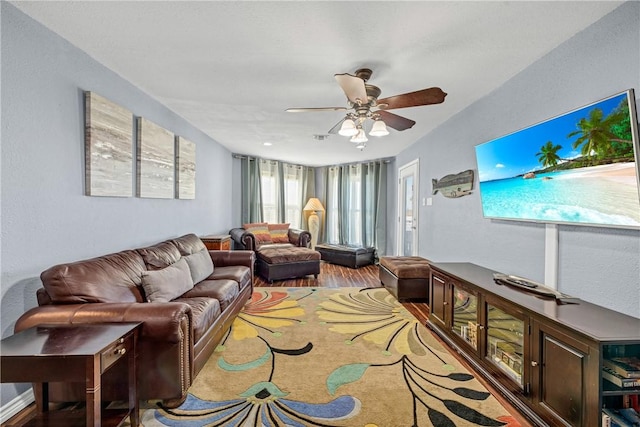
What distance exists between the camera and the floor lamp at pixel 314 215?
7195mm

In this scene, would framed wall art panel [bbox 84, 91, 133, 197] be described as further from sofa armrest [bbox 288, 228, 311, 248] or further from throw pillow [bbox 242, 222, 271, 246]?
sofa armrest [bbox 288, 228, 311, 248]

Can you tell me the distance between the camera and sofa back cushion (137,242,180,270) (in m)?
2.68

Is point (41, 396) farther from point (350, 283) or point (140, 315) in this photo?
point (350, 283)

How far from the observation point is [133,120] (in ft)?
9.32

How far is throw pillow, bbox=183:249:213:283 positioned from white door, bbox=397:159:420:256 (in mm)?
3373

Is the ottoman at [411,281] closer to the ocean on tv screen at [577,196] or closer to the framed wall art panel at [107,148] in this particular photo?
the ocean on tv screen at [577,196]

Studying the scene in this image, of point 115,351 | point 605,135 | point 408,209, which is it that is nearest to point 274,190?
point 408,209

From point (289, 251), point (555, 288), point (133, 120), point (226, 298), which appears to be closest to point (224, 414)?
point (226, 298)

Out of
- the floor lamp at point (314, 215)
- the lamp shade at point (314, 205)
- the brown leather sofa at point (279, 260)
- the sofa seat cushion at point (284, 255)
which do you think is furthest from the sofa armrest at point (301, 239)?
the lamp shade at point (314, 205)

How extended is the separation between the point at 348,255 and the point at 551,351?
4674mm

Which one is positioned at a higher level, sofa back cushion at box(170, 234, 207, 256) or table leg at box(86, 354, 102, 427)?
sofa back cushion at box(170, 234, 207, 256)

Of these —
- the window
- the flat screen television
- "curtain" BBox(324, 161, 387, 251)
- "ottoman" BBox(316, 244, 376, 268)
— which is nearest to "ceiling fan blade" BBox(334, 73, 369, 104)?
the flat screen television

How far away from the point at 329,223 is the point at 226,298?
5.11m

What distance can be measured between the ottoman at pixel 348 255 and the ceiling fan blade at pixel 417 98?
162 inches
